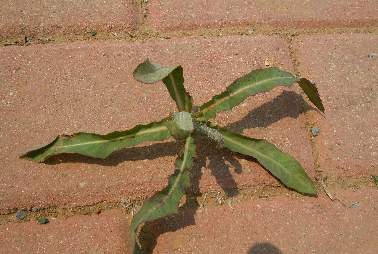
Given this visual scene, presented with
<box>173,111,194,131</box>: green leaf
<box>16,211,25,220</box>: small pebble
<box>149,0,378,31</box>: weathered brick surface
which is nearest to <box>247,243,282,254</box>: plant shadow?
<box>173,111,194,131</box>: green leaf

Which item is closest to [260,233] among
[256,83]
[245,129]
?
[245,129]

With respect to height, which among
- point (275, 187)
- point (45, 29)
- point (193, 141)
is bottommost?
point (275, 187)

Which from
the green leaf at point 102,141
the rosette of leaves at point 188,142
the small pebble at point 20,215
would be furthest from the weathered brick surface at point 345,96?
the small pebble at point 20,215

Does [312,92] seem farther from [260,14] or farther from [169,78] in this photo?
[169,78]

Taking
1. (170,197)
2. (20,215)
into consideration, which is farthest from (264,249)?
(20,215)

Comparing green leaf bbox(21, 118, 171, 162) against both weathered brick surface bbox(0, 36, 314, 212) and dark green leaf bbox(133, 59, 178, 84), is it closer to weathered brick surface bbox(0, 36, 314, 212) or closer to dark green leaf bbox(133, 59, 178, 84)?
weathered brick surface bbox(0, 36, 314, 212)

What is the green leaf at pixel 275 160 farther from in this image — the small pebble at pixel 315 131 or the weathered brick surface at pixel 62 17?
the weathered brick surface at pixel 62 17

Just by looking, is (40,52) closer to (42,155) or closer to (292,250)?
(42,155)
